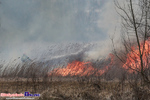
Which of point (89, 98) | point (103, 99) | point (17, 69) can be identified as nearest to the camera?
point (103, 99)

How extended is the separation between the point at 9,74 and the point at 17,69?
540cm

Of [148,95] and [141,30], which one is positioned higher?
[141,30]

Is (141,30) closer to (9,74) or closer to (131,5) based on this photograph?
(131,5)

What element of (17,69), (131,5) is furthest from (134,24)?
(17,69)

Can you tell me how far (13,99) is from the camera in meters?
7.07

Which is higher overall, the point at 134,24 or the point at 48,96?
the point at 134,24

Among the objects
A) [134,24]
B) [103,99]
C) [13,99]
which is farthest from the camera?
[13,99]

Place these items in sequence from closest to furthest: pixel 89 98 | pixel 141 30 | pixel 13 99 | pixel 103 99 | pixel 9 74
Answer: pixel 141 30 < pixel 103 99 < pixel 89 98 < pixel 13 99 < pixel 9 74

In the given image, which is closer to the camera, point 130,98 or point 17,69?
point 130,98

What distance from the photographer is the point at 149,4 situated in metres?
4.34

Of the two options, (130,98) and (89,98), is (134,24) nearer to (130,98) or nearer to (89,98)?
(130,98)

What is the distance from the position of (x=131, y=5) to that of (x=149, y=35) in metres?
1.29

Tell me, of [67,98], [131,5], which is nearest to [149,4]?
[131,5]

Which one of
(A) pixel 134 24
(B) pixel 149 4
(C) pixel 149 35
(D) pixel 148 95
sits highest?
(B) pixel 149 4
